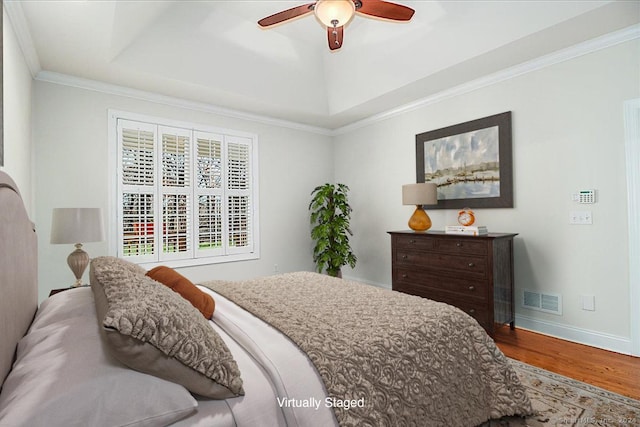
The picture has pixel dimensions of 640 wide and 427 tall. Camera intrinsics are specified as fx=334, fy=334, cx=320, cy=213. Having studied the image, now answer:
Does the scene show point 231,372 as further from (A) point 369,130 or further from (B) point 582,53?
(A) point 369,130

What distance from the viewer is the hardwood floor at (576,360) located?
2227 mm

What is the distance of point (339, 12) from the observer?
208 cm

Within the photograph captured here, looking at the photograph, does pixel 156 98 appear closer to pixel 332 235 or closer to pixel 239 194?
pixel 239 194

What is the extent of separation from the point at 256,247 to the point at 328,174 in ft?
5.65

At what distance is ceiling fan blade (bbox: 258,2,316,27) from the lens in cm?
221

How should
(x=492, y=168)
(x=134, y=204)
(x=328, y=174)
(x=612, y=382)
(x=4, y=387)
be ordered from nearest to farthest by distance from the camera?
(x=4, y=387) → (x=612, y=382) → (x=492, y=168) → (x=134, y=204) → (x=328, y=174)

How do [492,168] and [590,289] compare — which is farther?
[492,168]

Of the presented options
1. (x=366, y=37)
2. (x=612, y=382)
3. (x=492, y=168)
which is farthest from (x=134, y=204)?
(x=612, y=382)

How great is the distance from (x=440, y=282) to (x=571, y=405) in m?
1.48

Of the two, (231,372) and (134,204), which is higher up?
(134,204)

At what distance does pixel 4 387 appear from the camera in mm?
907

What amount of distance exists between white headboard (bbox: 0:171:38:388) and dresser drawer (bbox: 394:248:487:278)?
3.09 metres

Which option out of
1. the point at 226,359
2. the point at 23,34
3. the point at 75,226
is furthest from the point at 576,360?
the point at 23,34

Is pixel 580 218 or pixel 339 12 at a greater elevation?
pixel 339 12
